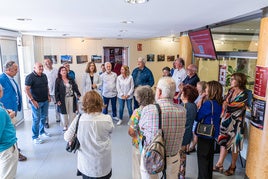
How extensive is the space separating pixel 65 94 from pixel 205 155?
9.38 feet

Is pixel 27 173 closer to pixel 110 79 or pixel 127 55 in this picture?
pixel 110 79

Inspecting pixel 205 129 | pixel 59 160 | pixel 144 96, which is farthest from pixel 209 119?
pixel 59 160

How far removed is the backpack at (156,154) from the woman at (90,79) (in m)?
3.14

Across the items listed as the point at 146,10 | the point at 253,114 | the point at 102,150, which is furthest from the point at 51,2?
the point at 253,114

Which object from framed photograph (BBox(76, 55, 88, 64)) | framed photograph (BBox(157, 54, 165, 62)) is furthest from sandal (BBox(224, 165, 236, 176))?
framed photograph (BBox(76, 55, 88, 64))

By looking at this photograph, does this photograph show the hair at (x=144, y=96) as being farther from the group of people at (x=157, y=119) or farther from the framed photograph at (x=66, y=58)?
the framed photograph at (x=66, y=58)

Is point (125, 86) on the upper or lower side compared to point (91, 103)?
lower

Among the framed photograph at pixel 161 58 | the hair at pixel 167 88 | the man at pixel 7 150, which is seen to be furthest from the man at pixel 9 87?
the framed photograph at pixel 161 58

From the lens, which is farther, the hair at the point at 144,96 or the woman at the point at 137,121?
the hair at the point at 144,96

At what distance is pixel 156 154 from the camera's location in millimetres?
1731

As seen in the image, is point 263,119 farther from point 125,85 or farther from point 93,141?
point 125,85

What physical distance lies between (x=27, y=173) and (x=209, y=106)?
8.95ft

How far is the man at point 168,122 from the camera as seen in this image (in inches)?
70.7

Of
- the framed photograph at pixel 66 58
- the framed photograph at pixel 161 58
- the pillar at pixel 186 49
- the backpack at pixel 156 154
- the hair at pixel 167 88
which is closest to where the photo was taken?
the backpack at pixel 156 154
